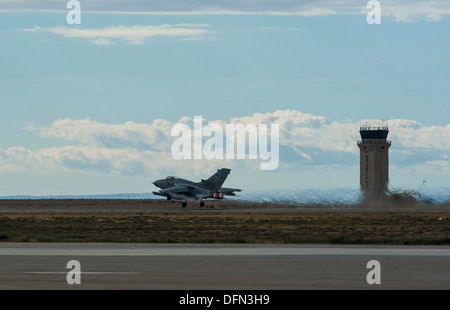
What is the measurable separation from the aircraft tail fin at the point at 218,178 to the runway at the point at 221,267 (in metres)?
85.1

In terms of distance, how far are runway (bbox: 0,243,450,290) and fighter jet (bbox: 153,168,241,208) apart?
259ft

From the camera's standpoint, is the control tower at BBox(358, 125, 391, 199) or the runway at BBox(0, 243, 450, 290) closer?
the runway at BBox(0, 243, 450, 290)

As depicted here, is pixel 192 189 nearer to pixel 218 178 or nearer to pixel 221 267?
pixel 218 178

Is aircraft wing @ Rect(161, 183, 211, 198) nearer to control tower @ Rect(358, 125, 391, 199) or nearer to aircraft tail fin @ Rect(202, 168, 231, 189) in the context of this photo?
aircraft tail fin @ Rect(202, 168, 231, 189)

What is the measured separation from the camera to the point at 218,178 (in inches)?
5027

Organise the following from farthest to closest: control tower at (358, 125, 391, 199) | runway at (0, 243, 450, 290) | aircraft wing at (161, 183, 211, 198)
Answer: control tower at (358, 125, 391, 199) < aircraft wing at (161, 183, 211, 198) < runway at (0, 243, 450, 290)

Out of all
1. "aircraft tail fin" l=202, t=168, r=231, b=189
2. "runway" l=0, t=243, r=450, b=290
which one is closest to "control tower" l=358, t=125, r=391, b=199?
"aircraft tail fin" l=202, t=168, r=231, b=189

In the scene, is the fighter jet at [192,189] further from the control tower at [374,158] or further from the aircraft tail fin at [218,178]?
the control tower at [374,158]

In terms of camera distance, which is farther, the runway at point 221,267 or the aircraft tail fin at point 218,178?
the aircraft tail fin at point 218,178

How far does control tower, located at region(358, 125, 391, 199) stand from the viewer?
163625mm

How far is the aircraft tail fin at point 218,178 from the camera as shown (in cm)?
12694

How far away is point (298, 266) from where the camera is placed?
30250mm

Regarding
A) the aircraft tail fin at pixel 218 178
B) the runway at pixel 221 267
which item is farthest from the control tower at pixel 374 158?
the runway at pixel 221 267

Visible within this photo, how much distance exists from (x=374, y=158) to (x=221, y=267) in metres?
139
